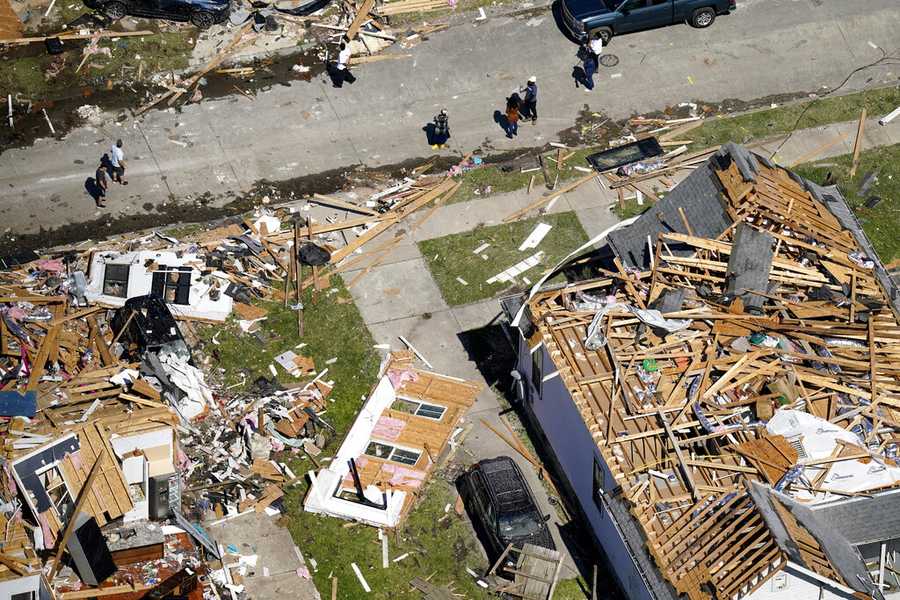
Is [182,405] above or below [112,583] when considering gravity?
above

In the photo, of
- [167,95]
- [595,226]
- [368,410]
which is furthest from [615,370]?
[167,95]

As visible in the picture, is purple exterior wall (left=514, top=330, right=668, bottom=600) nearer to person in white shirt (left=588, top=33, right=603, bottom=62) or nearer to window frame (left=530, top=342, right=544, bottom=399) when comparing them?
window frame (left=530, top=342, right=544, bottom=399)

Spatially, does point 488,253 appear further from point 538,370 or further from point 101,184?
point 101,184

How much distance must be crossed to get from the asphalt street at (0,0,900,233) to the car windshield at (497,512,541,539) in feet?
42.2

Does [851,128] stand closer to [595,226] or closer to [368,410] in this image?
[595,226]

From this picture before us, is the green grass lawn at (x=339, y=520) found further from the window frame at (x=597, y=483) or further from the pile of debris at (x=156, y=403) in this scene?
the window frame at (x=597, y=483)

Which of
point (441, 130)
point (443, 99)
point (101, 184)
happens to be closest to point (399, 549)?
point (441, 130)

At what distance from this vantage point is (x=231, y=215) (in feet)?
102

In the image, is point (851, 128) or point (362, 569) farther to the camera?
point (851, 128)

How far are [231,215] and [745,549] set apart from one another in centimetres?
1778

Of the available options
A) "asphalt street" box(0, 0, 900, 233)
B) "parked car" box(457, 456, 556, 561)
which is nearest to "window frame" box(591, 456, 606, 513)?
"parked car" box(457, 456, 556, 561)

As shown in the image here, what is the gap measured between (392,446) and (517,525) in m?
3.88

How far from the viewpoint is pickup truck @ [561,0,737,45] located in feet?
114

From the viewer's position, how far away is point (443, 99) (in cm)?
3419
